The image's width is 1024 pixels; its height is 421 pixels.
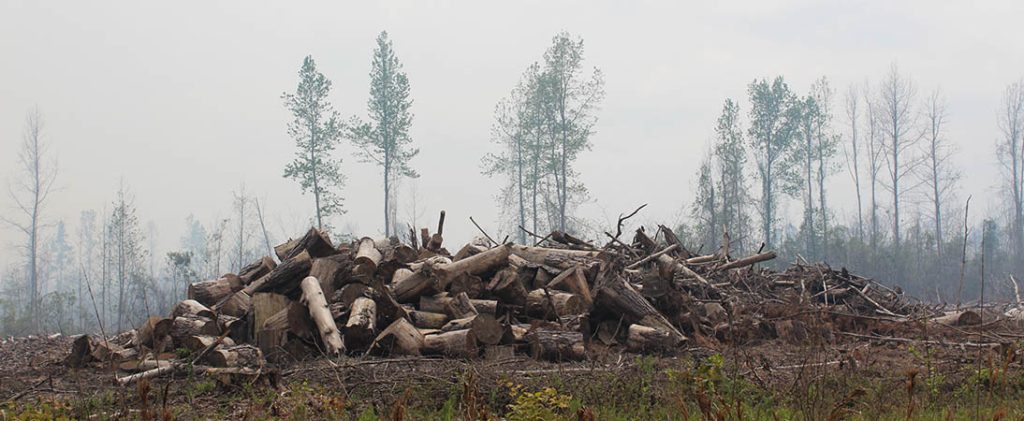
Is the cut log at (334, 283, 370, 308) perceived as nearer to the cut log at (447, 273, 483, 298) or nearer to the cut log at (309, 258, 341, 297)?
the cut log at (309, 258, 341, 297)

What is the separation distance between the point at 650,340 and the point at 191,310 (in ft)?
20.0

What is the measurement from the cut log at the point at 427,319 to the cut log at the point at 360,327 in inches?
23.2

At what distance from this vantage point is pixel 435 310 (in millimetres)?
9516

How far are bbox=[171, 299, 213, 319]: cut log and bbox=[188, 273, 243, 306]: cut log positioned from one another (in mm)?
648

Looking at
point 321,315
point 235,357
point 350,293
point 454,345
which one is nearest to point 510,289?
point 454,345

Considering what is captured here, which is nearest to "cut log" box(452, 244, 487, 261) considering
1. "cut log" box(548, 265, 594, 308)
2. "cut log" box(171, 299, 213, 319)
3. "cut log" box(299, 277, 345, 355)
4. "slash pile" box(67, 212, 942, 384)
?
"slash pile" box(67, 212, 942, 384)

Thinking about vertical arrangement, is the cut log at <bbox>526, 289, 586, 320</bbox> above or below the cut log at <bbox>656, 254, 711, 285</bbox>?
below

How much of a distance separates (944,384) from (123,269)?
4503 centimetres

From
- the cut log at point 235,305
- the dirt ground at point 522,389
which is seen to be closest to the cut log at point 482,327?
the dirt ground at point 522,389

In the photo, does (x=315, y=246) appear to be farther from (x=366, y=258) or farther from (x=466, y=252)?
(x=466, y=252)

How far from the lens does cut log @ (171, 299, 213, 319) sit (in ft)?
32.1

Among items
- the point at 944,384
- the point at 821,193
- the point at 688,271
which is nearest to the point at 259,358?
the point at 944,384

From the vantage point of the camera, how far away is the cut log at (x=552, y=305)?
9.82 metres

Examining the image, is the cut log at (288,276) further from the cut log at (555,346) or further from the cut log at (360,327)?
the cut log at (555,346)
